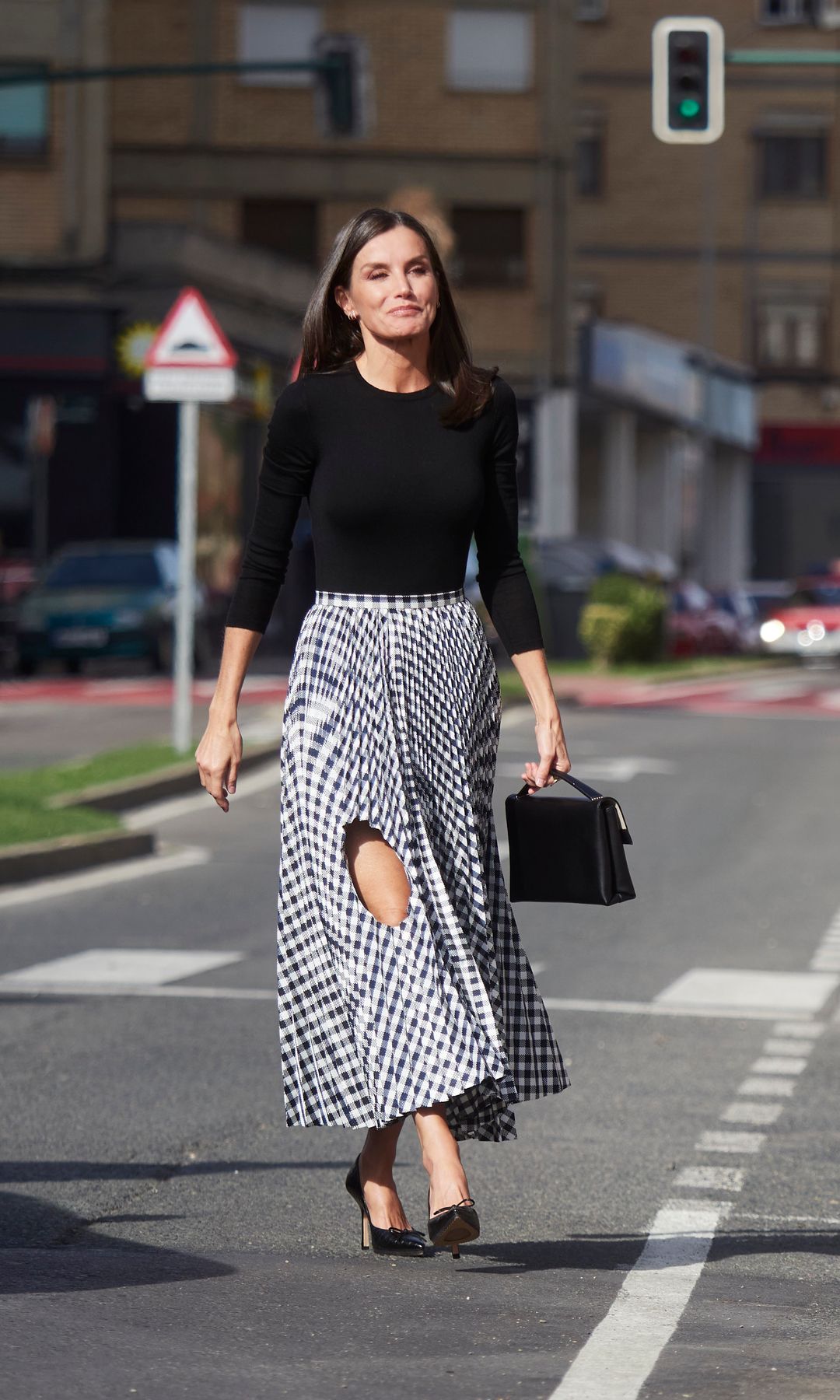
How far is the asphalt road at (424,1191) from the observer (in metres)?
4.21

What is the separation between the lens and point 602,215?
68375mm

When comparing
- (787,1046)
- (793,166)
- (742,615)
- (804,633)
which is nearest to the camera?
(787,1046)

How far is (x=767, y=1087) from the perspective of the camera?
7.55 metres

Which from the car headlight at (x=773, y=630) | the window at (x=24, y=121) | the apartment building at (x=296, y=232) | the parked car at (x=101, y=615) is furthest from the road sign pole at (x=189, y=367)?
the car headlight at (x=773, y=630)

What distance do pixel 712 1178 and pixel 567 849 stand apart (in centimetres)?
143

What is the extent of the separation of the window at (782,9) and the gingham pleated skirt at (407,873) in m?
64.4

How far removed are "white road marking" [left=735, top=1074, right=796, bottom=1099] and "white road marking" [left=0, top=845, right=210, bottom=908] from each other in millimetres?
4817

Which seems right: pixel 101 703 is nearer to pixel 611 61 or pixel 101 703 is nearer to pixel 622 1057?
pixel 622 1057

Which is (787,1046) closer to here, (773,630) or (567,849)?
(567,849)

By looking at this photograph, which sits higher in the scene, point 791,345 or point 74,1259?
point 791,345

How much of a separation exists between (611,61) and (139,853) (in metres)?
57.5

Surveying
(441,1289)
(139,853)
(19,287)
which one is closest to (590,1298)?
(441,1289)

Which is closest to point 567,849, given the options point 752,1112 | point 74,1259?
point 74,1259

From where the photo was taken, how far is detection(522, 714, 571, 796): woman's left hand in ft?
16.3
